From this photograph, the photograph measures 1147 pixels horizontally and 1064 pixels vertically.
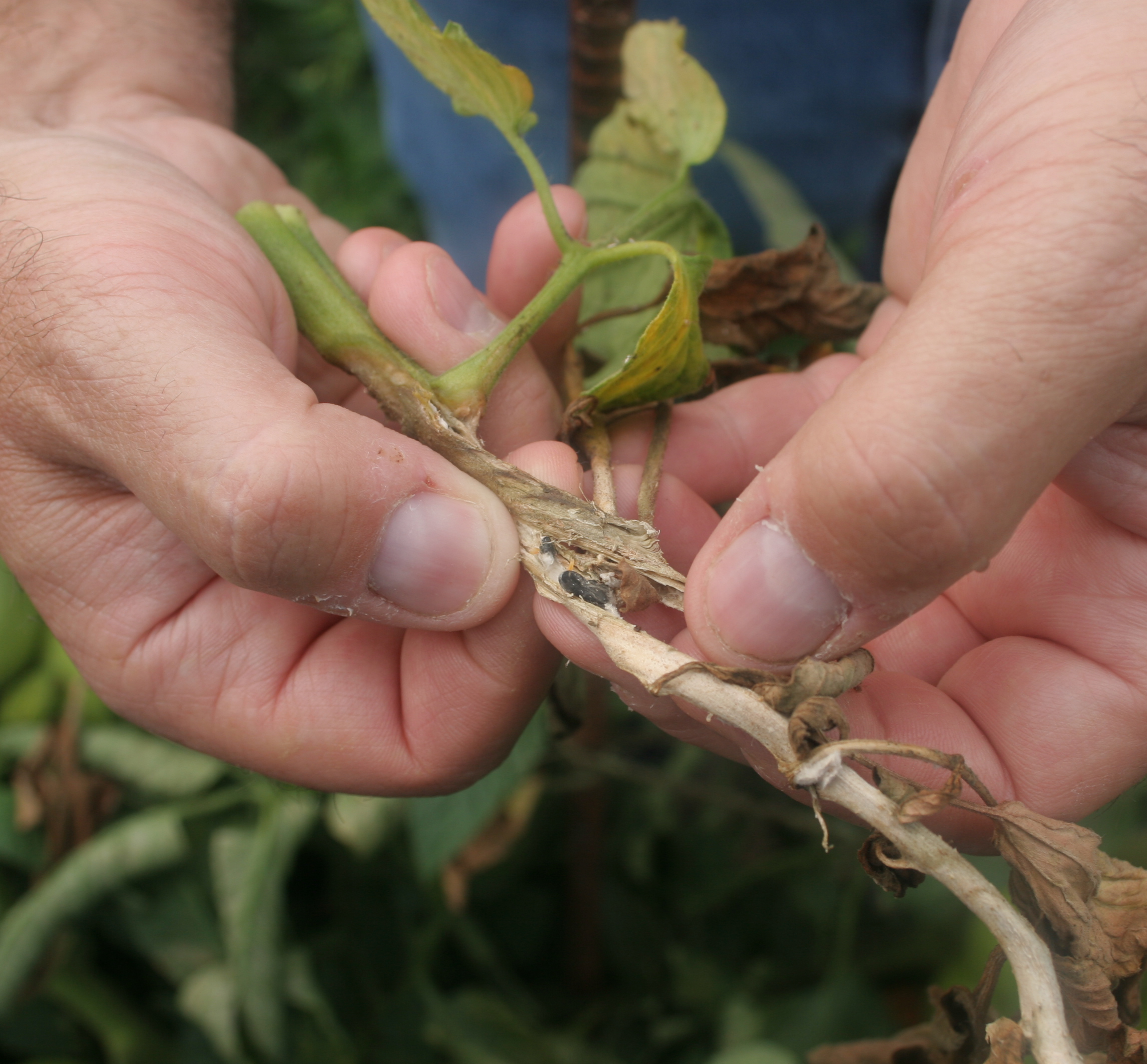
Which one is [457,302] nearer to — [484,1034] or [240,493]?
[240,493]

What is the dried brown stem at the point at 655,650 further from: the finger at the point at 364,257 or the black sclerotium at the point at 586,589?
the finger at the point at 364,257

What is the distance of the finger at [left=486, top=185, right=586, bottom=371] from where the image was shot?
137 centimetres

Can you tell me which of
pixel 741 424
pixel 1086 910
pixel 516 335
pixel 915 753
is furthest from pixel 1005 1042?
pixel 516 335

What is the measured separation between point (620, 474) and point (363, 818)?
1.02 m

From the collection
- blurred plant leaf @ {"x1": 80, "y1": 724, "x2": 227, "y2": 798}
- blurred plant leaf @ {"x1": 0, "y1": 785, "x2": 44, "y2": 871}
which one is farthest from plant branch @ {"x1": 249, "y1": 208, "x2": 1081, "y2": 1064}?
blurred plant leaf @ {"x1": 0, "y1": 785, "x2": 44, "y2": 871}

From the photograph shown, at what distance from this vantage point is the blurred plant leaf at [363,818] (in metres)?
1.84

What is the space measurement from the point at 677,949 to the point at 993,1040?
4.62 feet

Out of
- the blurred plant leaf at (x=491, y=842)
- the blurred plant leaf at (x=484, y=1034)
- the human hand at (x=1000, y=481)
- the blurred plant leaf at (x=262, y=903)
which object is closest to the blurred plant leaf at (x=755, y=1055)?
the blurred plant leaf at (x=484, y=1034)

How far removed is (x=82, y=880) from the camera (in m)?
1.92

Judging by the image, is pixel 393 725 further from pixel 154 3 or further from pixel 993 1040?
pixel 154 3

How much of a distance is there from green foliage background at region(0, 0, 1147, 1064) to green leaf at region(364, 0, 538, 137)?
0.94 m

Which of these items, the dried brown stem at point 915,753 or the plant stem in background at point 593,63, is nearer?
the dried brown stem at point 915,753

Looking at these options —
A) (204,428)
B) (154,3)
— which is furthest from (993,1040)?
(154,3)

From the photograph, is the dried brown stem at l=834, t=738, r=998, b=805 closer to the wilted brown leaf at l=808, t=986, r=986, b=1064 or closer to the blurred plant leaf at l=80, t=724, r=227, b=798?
the wilted brown leaf at l=808, t=986, r=986, b=1064
